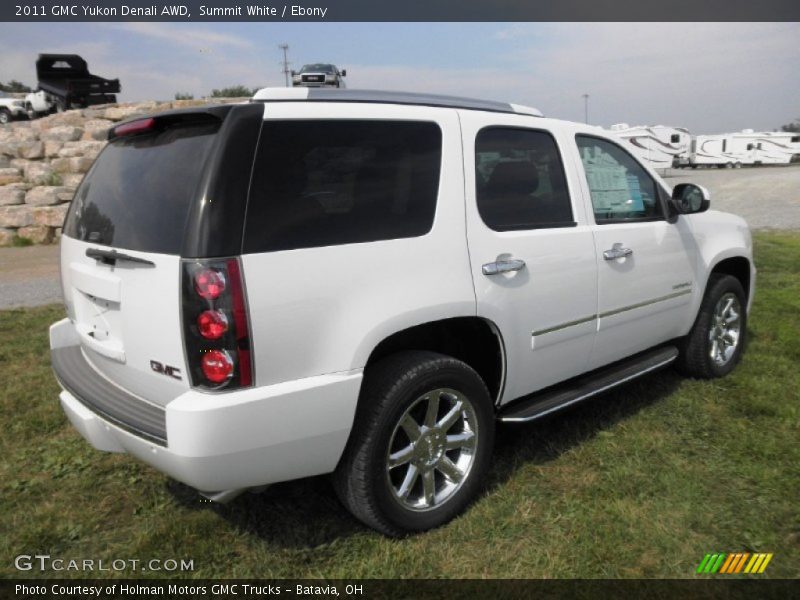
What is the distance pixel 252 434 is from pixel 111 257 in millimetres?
960

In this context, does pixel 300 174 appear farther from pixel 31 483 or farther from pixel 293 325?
pixel 31 483

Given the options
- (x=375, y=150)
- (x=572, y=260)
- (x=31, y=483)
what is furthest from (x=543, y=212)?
(x=31, y=483)

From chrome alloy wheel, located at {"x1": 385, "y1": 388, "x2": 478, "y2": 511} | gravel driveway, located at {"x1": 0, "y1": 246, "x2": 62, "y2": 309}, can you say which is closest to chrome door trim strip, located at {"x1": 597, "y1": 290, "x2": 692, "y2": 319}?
chrome alloy wheel, located at {"x1": 385, "y1": 388, "x2": 478, "y2": 511}

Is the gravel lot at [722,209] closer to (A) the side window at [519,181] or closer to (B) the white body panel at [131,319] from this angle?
(B) the white body panel at [131,319]

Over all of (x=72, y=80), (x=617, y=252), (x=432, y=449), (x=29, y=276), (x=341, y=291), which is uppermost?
(x=72, y=80)

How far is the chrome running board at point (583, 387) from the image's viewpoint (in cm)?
324

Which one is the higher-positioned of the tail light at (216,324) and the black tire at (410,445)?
the tail light at (216,324)

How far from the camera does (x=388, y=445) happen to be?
2.65m

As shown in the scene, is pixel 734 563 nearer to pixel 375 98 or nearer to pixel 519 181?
pixel 519 181

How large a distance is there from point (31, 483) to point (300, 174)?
7.71 ft

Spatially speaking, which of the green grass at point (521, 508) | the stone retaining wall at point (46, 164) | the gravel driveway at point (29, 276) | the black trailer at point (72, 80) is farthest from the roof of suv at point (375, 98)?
the black trailer at point (72, 80)

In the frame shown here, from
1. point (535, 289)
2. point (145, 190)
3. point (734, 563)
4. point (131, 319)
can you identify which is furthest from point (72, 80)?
point (734, 563)

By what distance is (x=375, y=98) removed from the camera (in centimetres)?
282

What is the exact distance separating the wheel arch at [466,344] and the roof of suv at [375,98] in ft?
3.37
